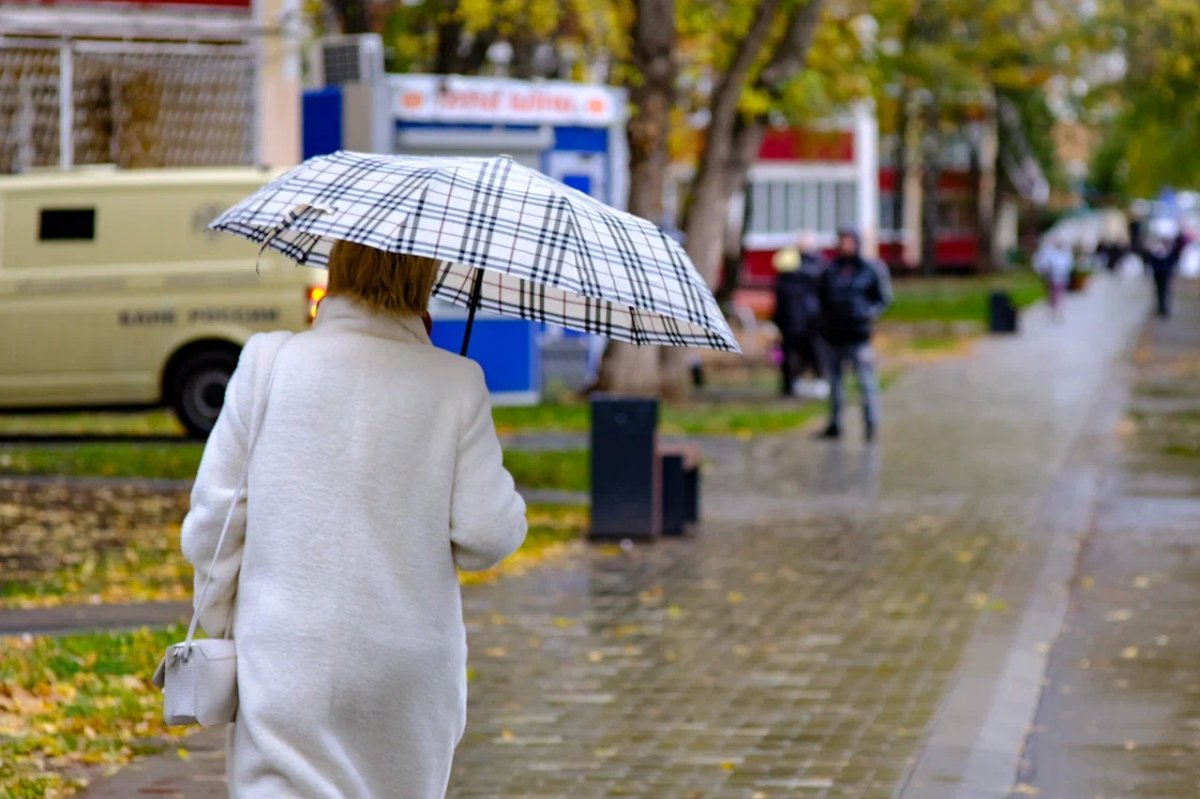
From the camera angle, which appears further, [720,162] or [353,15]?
[353,15]

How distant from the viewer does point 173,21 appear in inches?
746

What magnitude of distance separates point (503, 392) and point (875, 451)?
4.26m

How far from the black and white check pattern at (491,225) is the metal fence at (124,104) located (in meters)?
15.7

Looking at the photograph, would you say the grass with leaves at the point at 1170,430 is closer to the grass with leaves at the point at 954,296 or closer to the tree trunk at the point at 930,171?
the grass with leaves at the point at 954,296

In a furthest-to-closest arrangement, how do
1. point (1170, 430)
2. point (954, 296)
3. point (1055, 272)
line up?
point (954, 296)
point (1055, 272)
point (1170, 430)

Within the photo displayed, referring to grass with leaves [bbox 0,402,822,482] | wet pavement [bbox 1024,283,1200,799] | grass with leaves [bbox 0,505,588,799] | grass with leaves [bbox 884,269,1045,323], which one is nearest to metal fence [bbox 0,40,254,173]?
grass with leaves [bbox 0,402,822,482]

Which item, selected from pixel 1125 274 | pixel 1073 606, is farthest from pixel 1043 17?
pixel 1125 274

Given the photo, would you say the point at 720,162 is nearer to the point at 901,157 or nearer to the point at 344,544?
the point at 344,544

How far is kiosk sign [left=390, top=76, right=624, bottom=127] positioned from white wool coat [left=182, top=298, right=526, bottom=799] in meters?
14.7

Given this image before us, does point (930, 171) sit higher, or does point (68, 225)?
point (930, 171)

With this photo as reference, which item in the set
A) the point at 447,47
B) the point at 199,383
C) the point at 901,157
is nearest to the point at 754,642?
the point at 199,383

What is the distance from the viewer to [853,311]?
1673 cm

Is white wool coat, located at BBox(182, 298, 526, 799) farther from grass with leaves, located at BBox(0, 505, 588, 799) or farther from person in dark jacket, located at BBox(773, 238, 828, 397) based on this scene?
person in dark jacket, located at BBox(773, 238, 828, 397)

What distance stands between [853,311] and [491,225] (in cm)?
1325
